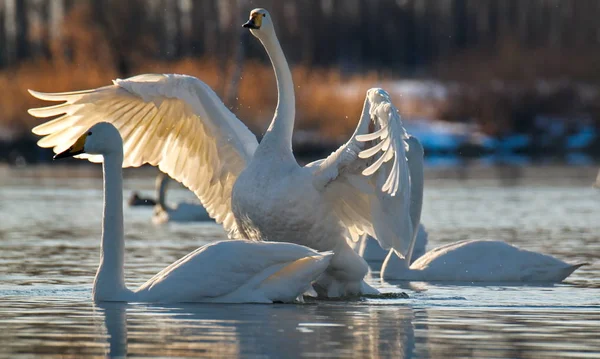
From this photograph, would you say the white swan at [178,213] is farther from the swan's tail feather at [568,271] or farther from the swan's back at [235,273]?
the swan's back at [235,273]

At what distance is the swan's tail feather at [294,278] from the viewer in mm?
9609

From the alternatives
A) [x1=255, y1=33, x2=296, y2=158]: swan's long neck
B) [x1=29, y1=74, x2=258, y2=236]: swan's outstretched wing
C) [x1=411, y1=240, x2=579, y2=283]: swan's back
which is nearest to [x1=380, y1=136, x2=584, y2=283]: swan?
[x1=411, y1=240, x2=579, y2=283]: swan's back

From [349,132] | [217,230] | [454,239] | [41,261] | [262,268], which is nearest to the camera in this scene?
[262,268]

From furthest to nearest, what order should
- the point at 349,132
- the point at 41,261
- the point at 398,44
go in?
the point at 398,44, the point at 349,132, the point at 41,261

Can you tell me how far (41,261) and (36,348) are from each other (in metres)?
5.86

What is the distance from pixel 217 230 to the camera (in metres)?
18.6

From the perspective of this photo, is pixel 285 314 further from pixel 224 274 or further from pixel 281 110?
pixel 281 110

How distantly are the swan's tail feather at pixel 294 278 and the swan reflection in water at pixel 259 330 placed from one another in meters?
0.14

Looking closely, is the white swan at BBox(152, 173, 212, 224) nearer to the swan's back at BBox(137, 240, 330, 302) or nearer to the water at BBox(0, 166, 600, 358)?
the water at BBox(0, 166, 600, 358)

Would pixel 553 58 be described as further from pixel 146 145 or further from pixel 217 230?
pixel 146 145

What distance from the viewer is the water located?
24.4 feet

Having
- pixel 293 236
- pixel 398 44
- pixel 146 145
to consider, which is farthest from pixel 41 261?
pixel 398 44

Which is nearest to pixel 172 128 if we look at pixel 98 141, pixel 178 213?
pixel 98 141

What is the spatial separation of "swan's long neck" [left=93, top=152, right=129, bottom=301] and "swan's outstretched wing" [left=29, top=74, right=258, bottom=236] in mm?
1380
